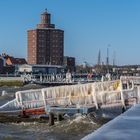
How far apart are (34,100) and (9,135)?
8.09 m

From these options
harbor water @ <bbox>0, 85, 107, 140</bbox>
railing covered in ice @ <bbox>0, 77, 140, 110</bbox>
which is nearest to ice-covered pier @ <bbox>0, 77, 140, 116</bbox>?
railing covered in ice @ <bbox>0, 77, 140, 110</bbox>

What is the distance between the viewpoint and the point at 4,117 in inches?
1207

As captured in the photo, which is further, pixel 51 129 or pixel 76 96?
pixel 76 96

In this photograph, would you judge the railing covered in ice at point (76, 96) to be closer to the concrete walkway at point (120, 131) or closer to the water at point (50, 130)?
the water at point (50, 130)

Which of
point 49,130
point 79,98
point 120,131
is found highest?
point 120,131

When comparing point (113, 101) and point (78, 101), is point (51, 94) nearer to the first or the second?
point (78, 101)

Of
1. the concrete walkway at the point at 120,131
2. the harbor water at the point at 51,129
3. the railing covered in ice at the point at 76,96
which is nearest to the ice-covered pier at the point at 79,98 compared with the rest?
the railing covered in ice at the point at 76,96

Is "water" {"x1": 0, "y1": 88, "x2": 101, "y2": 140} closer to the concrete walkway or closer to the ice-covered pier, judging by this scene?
the ice-covered pier

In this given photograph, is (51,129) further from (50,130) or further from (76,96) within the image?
(76,96)

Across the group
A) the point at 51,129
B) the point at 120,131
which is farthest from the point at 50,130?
the point at 120,131

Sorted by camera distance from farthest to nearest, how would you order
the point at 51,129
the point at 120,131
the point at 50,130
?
the point at 51,129, the point at 50,130, the point at 120,131

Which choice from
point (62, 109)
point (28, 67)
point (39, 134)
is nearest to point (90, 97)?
point (62, 109)

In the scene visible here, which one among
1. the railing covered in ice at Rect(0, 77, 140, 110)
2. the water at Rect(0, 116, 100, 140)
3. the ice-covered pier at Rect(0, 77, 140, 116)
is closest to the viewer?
the water at Rect(0, 116, 100, 140)

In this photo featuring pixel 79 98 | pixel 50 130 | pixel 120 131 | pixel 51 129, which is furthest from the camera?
pixel 79 98
